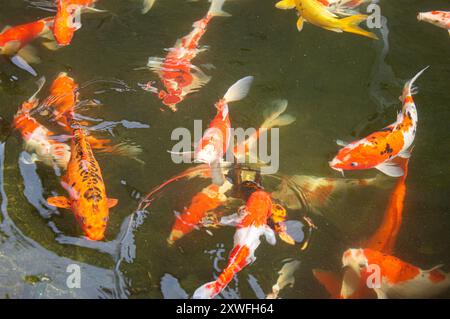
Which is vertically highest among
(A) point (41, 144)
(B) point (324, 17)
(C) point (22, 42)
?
(B) point (324, 17)

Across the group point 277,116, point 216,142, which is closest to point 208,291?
point 216,142

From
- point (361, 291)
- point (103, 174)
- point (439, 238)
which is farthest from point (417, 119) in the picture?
point (103, 174)

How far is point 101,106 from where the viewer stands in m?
3.79

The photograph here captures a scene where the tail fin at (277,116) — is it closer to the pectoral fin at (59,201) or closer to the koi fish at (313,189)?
the koi fish at (313,189)

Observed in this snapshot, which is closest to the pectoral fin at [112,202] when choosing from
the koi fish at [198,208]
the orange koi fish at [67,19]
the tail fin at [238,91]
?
the koi fish at [198,208]

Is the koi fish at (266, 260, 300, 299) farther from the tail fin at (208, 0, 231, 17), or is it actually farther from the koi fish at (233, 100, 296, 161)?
the tail fin at (208, 0, 231, 17)

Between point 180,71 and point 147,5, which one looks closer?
point 180,71

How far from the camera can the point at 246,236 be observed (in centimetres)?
288

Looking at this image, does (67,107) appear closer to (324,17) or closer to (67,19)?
(67,19)

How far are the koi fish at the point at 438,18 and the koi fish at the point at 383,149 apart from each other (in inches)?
49.3

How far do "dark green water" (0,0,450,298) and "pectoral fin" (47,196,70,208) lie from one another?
0.24ft

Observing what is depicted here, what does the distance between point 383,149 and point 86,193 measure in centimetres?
187

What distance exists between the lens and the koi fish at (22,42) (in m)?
4.11
